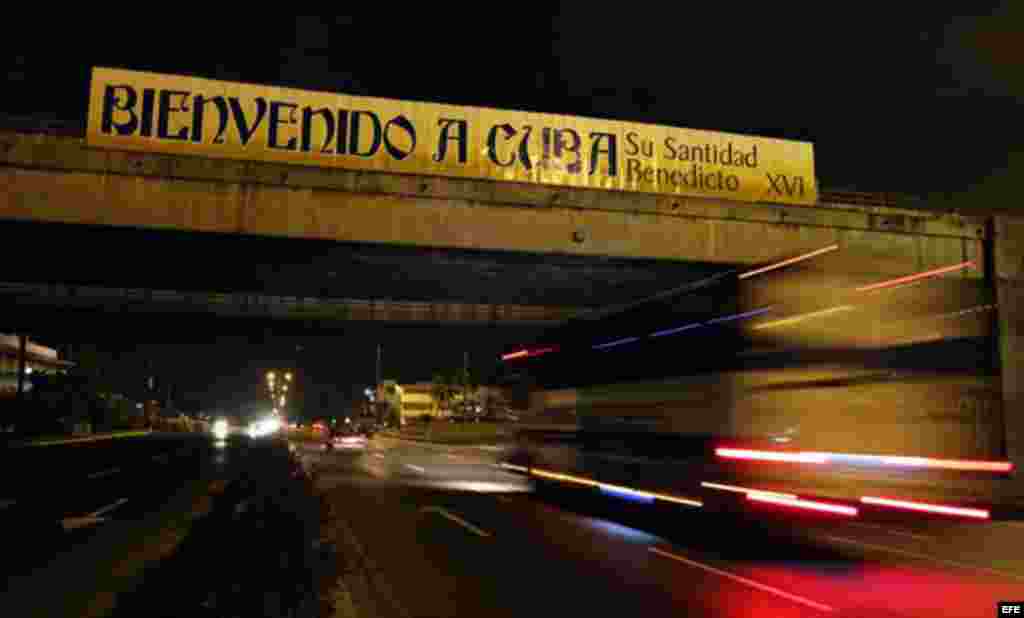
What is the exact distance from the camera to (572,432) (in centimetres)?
1602

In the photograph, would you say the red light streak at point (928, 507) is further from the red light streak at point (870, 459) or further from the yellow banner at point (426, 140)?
the yellow banner at point (426, 140)

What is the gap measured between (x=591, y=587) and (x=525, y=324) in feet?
99.2

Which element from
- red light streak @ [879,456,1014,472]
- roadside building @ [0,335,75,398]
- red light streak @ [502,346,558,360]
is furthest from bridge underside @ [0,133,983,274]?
roadside building @ [0,335,75,398]

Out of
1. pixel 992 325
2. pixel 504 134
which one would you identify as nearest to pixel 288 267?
pixel 504 134

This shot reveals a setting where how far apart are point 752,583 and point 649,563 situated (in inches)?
56.7

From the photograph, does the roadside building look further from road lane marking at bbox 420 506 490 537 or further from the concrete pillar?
the concrete pillar

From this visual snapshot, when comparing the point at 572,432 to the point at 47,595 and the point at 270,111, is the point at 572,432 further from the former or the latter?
the point at 270,111

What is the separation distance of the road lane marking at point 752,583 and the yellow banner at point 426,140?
1250cm

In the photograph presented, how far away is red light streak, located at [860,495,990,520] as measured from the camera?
8.08 m

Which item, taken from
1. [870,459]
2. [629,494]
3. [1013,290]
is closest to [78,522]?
[629,494]

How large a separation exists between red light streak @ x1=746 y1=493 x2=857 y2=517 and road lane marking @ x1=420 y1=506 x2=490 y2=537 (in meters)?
4.28

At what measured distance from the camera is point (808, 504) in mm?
9500

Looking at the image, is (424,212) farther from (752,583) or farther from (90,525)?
(752,583)

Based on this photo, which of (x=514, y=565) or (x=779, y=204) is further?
(x=779, y=204)
